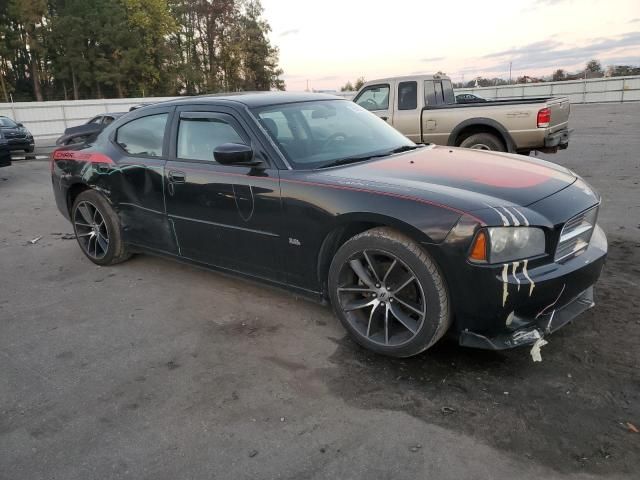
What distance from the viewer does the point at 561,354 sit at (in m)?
3.12

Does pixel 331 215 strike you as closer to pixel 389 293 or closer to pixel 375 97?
pixel 389 293

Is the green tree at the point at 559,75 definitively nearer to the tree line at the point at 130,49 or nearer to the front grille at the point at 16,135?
the tree line at the point at 130,49

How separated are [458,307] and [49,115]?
97.0ft

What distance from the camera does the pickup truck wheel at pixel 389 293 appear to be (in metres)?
2.90

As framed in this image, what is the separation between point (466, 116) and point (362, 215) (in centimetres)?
670

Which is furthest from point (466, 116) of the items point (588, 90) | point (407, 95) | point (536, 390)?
point (588, 90)

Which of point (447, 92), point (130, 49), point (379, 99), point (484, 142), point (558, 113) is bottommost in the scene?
point (484, 142)

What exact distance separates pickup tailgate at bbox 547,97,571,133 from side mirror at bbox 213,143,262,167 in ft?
21.6

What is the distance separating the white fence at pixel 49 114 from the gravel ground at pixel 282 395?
26.0 metres

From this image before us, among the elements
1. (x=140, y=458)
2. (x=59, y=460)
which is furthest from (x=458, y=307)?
(x=59, y=460)

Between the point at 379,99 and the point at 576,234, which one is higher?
the point at 379,99

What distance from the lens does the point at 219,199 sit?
384 centimetres

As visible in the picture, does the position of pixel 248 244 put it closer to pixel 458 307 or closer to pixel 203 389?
pixel 203 389

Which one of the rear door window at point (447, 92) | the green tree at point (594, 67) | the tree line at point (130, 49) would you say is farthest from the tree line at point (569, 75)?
the rear door window at point (447, 92)
